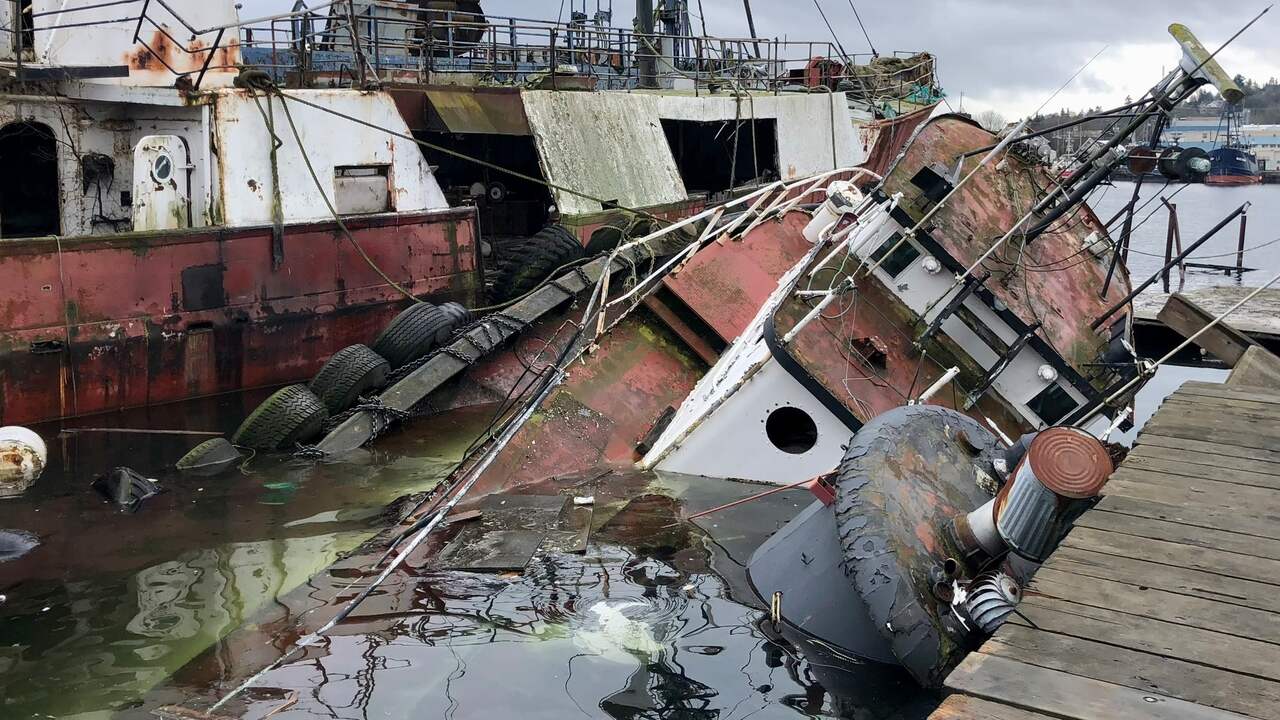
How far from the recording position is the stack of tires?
11.7m

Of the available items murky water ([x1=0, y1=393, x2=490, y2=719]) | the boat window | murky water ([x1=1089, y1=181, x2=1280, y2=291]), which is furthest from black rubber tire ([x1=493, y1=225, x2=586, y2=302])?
murky water ([x1=1089, y1=181, x2=1280, y2=291])

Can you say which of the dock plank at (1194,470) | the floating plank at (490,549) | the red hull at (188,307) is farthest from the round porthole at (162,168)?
the dock plank at (1194,470)

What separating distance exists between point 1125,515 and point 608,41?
1799 cm

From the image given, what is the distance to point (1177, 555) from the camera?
4410mm

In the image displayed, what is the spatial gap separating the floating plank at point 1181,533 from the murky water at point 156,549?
16.9 feet

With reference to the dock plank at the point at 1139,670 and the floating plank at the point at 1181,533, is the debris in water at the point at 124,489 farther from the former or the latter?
the dock plank at the point at 1139,670

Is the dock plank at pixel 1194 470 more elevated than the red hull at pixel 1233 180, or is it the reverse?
the red hull at pixel 1233 180

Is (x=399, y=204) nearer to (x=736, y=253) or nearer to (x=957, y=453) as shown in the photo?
(x=736, y=253)

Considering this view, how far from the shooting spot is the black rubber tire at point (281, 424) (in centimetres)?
1167

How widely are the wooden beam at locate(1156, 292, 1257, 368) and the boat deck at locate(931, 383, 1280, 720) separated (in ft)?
11.0

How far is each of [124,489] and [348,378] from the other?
301cm

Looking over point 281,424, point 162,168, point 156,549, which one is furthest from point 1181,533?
point 162,168

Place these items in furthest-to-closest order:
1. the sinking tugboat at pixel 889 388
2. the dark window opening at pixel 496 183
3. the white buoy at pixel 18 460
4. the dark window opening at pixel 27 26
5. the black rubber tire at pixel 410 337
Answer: the dark window opening at pixel 496 183 < the dark window opening at pixel 27 26 < the black rubber tire at pixel 410 337 < the white buoy at pixel 18 460 < the sinking tugboat at pixel 889 388

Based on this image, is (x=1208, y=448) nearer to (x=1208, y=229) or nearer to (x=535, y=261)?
(x=535, y=261)
